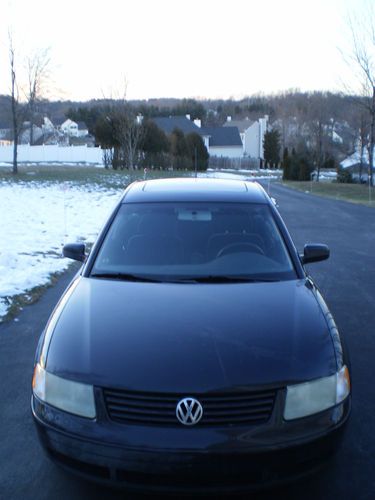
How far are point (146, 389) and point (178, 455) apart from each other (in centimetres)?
32

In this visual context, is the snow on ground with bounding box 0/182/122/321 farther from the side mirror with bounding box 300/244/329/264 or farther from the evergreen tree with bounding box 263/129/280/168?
the evergreen tree with bounding box 263/129/280/168

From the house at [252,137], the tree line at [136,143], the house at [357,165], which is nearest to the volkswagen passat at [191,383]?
the tree line at [136,143]

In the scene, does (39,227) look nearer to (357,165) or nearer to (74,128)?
(357,165)

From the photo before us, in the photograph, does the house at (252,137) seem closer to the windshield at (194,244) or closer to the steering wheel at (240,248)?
the windshield at (194,244)

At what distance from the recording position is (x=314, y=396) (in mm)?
2648

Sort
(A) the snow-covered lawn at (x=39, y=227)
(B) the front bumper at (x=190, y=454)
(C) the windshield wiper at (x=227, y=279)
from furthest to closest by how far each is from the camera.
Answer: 1. (A) the snow-covered lawn at (x=39, y=227)
2. (C) the windshield wiper at (x=227, y=279)
3. (B) the front bumper at (x=190, y=454)

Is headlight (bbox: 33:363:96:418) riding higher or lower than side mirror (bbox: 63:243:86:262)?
lower

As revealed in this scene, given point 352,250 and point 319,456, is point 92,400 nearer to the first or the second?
point 319,456

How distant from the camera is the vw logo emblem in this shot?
8.18ft

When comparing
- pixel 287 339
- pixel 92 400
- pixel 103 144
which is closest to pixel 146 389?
pixel 92 400

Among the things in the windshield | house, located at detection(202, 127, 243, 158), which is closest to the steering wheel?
the windshield

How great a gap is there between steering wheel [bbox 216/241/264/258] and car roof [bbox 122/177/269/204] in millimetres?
491

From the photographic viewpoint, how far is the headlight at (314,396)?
259cm

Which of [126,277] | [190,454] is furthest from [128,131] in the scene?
[190,454]
